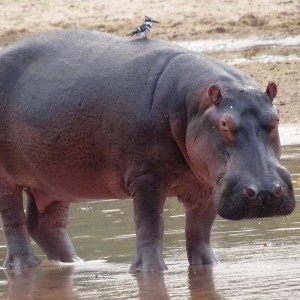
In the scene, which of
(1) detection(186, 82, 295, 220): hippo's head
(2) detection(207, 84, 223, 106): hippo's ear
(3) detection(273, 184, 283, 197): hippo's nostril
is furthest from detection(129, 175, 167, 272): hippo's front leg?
(3) detection(273, 184, 283, 197): hippo's nostril

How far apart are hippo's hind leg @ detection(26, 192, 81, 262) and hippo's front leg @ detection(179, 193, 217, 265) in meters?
0.90

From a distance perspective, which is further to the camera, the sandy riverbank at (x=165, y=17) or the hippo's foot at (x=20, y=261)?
the sandy riverbank at (x=165, y=17)

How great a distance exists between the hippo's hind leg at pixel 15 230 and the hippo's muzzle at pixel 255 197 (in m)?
1.81

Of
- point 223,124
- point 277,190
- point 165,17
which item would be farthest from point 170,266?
point 165,17

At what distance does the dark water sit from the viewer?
6277 mm

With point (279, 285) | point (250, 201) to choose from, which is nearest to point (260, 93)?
point (250, 201)

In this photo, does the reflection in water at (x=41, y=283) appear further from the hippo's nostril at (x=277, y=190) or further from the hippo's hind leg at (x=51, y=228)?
the hippo's nostril at (x=277, y=190)

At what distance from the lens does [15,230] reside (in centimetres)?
820

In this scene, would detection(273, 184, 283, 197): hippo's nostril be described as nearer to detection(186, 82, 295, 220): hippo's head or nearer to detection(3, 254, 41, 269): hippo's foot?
detection(186, 82, 295, 220): hippo's head

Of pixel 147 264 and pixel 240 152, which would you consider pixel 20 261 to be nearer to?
pixel 147 264

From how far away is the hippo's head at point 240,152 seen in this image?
21.0 feet

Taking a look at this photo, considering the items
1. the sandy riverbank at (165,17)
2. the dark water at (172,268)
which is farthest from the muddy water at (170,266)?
the sandy riverbank at (165,17)

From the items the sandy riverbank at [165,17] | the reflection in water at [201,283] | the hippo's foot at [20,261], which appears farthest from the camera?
the sandy riverbank at [165,17]

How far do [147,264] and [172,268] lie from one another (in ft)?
0.67
